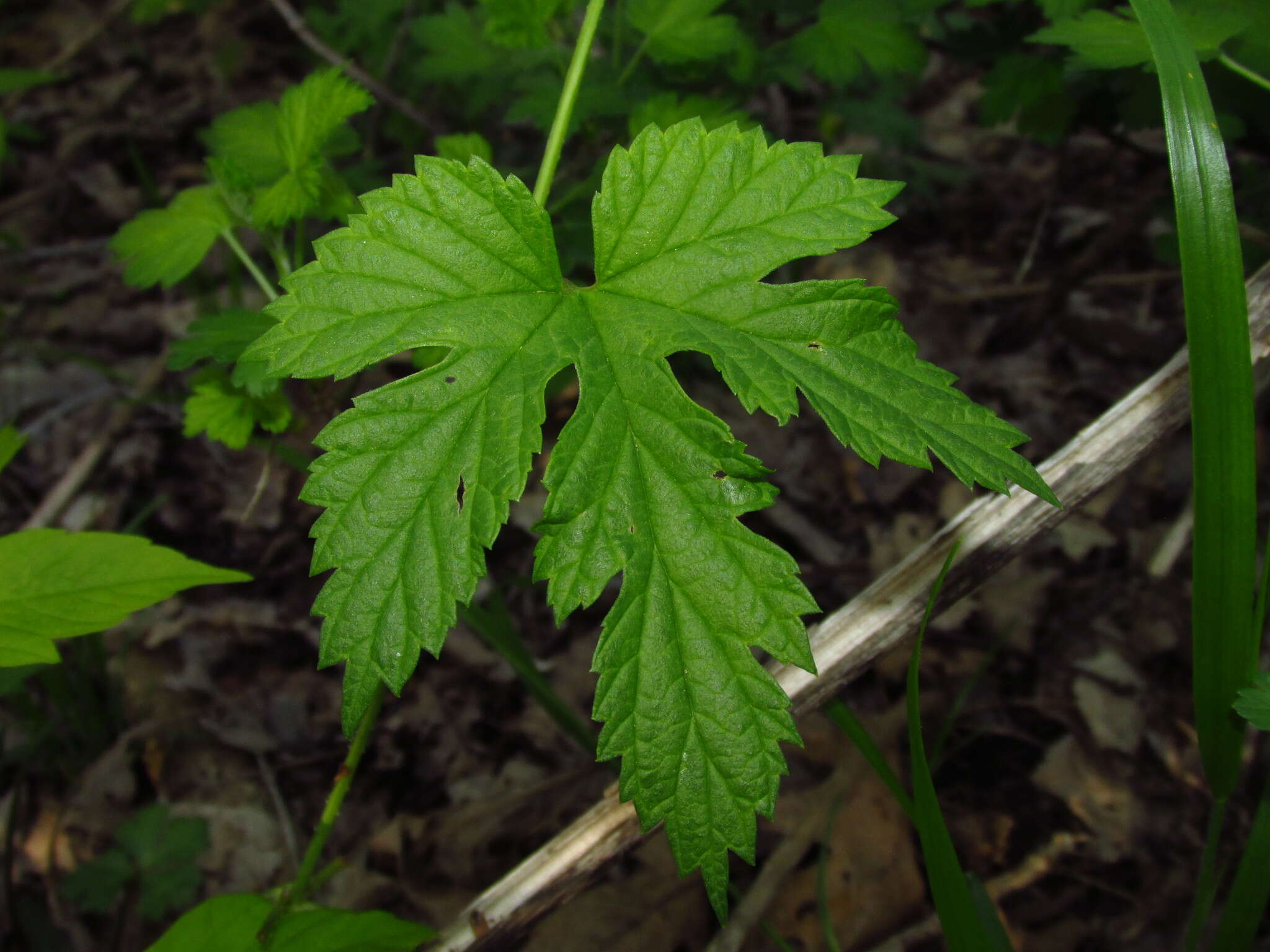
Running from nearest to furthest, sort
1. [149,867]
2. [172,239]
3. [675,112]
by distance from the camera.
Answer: [172,239]
[675,112]
[149,867]

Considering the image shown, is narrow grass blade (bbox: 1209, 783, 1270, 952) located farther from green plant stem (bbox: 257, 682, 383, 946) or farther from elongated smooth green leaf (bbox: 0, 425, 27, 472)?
elongated smooth green leaf (bbox: 0, 425, 27, 472)

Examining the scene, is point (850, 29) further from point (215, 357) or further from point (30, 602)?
point (30, 602)

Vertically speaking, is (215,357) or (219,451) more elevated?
(215,357)

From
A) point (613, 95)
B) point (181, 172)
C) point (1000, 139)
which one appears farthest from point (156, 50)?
point (1000, 139)

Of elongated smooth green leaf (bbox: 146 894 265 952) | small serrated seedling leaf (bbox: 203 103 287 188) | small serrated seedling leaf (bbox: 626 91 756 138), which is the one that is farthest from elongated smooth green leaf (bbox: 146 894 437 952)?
small serrated seedling leaf (bbox: 626 91 756 138)

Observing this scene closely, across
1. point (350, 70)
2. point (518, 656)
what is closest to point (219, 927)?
point (518, 656)

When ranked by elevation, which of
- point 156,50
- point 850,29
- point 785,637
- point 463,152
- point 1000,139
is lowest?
point 1000,139

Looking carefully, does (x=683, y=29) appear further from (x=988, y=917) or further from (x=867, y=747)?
(x=988, y=917)
